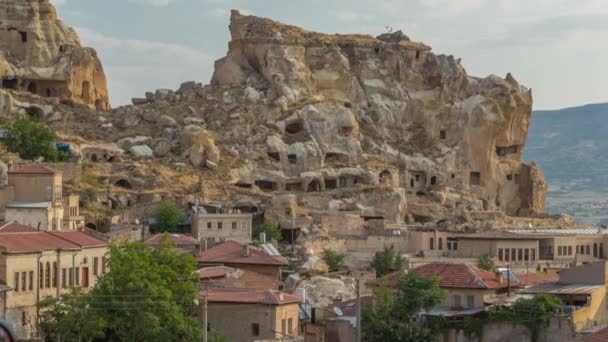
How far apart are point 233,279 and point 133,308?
14.5 meters

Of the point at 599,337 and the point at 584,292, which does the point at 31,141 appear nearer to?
the point at 584,292

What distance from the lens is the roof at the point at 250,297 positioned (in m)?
65.2

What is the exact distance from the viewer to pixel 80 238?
74000mm

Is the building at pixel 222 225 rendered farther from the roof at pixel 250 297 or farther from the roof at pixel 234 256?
the roof at pixel 250 297

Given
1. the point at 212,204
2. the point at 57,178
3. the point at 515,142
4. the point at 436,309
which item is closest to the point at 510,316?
the point at 436,309

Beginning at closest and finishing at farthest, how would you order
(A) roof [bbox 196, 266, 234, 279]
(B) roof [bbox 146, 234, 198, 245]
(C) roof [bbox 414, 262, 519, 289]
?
(C) roof [bbox 414, 262, 519, 289]
(A) roof [bbox 196, 266, 234, 279]
(B) roof [bbox 146, 234, 198, 245]

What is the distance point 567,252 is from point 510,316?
50788 mm

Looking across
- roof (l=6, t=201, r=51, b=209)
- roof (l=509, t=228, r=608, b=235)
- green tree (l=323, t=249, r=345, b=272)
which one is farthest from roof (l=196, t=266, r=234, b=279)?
roof (l=509, t=228, r=608, b=235)

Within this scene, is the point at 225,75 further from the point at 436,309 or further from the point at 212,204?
the point at 436,309

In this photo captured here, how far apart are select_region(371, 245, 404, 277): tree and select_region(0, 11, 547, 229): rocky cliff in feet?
42.0

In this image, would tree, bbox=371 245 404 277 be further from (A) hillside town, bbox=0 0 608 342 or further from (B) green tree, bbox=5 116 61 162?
(B) green tree, bbox=5 116 61 162

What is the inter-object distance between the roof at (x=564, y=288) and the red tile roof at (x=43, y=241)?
19907 millimetres

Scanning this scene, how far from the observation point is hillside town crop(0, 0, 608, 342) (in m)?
63.8

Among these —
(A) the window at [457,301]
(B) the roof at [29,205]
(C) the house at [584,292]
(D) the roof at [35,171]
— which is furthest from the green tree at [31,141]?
(C) the house at [584,292]
